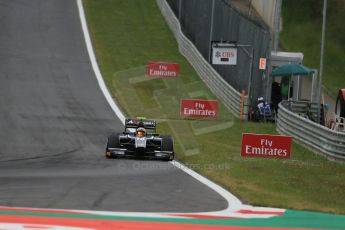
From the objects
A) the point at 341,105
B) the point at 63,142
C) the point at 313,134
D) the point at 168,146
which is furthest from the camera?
the point at 341,105

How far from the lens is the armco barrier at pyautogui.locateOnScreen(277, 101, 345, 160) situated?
20594 mm

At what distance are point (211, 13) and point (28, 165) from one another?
23653mm

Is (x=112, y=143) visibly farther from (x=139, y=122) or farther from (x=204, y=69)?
(x=204, y=69)

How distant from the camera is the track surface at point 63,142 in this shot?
41.0ft

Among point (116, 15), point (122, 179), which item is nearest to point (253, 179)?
point (122, 179)

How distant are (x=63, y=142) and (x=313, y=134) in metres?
6.81

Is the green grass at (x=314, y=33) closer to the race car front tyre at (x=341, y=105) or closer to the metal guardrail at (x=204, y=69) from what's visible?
the metal guardrail at (x=204, y=69)

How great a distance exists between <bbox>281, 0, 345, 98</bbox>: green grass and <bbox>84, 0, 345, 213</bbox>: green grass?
33.5 ft

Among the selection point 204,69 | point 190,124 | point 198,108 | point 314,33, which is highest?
point 314,33

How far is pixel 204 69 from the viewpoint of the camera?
124 feet

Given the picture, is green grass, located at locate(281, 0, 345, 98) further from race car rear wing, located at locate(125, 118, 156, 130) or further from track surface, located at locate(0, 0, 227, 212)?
race car rear wing, located at locate(125, 118, 156, 130)

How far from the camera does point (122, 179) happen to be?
14961mm

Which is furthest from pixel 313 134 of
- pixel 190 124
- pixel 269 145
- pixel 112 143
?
pixel 112 143

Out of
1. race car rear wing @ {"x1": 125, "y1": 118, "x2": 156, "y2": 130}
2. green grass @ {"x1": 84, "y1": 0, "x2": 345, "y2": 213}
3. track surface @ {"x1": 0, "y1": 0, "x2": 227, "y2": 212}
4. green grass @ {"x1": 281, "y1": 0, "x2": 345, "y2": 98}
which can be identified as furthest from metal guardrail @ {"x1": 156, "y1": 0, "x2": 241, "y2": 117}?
race car rear wing @ {"x1": 125, "y1": 118, "x2": 156, "y2": 130}
